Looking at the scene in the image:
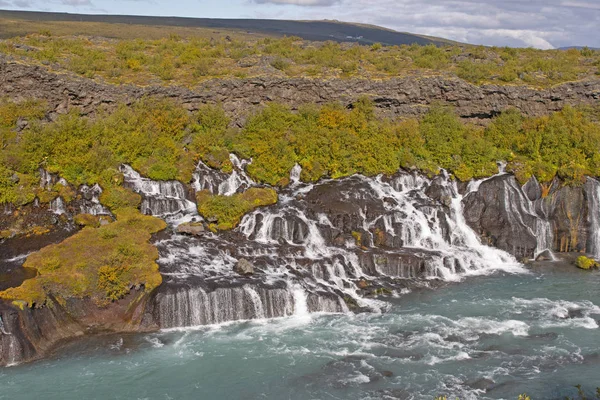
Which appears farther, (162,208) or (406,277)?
(162,208)

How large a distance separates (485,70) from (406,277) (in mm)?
28775

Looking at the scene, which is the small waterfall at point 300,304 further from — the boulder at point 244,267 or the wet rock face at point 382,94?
the wet rock face at point 382,94

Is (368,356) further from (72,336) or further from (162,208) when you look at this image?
(162,208)

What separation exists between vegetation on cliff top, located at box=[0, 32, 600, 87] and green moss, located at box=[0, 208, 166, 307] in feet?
67.9

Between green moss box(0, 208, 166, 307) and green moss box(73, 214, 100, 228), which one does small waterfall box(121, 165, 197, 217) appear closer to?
green moss box(73, 214, 100, 228)

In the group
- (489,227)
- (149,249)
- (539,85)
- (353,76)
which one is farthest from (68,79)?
(539,85)

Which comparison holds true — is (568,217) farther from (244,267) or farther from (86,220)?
(86,220)

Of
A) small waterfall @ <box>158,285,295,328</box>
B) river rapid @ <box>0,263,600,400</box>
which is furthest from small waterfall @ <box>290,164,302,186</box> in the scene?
river rapid @ <box>0,263,600,400</box>

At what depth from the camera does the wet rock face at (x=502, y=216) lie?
41.4m

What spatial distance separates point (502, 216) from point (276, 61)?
2696 cm

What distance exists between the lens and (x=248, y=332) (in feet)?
97.9

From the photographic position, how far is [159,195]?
42125mm

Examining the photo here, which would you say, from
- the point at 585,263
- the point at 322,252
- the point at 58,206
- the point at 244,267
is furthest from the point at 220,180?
the point at 585,263

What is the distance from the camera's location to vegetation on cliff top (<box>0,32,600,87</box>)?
5234 cm
